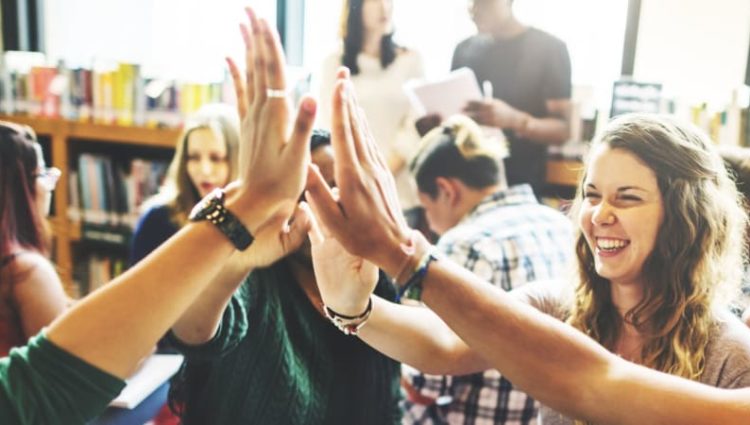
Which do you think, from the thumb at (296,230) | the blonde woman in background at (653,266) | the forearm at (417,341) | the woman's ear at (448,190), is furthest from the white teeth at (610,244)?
the woman's ear at (448,190)

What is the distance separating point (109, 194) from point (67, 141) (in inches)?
14.4

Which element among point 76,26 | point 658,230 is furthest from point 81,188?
point 658,230

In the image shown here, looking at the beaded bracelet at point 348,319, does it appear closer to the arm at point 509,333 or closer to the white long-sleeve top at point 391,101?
the arm at point 509,333

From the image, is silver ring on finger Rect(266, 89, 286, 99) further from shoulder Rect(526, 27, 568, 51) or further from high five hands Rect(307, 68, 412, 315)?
shoulder Rect(526, 27, 568, 51)

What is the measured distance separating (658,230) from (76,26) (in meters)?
4.01

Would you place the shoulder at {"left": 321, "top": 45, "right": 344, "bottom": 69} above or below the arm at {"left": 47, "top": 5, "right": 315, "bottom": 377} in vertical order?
above

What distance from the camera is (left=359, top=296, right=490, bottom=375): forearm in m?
1.29

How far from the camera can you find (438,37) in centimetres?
360

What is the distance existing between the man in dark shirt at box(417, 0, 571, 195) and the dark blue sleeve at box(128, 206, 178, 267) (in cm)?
116

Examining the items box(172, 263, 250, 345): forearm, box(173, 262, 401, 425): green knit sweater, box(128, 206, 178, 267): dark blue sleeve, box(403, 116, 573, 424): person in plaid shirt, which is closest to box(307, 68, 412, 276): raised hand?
box(172, 263, 250, 345): forearm

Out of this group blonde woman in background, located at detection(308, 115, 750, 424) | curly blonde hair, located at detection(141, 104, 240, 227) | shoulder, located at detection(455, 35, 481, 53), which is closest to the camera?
blonde woman in background, located at detection(308, 115, 750, 424)

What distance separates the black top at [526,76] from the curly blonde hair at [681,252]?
171 cm

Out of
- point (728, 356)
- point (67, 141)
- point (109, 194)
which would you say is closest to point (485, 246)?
point (728, 356)

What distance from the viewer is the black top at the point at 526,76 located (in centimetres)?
303
